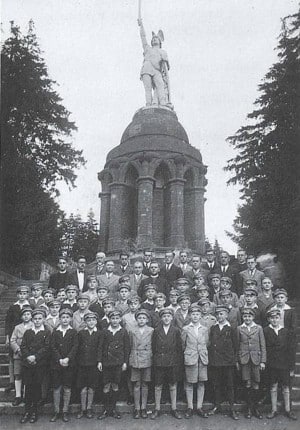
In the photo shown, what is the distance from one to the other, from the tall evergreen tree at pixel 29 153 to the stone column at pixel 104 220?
1656 millimetres

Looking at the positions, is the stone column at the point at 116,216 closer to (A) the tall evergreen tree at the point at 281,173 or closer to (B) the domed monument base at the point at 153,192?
(B) the domed monument base at the point at 153,192

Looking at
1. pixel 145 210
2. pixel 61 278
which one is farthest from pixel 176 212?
pixel 61 278

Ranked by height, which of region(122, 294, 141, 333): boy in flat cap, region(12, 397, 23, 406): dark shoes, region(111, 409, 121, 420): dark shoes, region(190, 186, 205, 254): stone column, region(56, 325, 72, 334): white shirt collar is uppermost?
region(190, 186, 205, 254): stone column

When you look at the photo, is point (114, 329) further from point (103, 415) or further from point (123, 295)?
point (103, 415)

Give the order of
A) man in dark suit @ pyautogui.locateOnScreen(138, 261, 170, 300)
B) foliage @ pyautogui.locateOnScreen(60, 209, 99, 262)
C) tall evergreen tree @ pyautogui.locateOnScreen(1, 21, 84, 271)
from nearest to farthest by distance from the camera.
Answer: man in dark suit @ pyautogui.locateOnScreen(138, 261, 170, 300) < tall evergreen tree @ pyautogui.locateOnScreen(1, 21, 84, 271) < foliage @ pyautogui.locateOnScreen(60, 209, 99, 262)

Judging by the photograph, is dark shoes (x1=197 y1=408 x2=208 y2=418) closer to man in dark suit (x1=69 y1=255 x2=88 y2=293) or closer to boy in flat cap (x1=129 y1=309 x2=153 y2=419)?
boy in flat cap (x1=129 y1=309 x2=153 y2=419)

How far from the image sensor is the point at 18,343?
22.3 ft

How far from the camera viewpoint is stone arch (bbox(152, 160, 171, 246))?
54.2 feet

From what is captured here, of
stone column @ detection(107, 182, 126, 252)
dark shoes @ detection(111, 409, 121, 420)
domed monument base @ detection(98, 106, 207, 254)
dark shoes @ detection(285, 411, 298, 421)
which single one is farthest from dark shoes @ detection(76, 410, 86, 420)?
stone column @ detection(107, 182, 126, 252)

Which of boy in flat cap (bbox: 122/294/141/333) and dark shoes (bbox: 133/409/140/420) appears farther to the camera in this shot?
boy in flat cap (bbox: 122/294/141/333)

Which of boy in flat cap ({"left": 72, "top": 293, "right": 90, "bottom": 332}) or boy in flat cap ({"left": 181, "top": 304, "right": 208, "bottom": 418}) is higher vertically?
boy in flat cap ({"left": 72, "top": 293, "right": 90, "bottom": 332})

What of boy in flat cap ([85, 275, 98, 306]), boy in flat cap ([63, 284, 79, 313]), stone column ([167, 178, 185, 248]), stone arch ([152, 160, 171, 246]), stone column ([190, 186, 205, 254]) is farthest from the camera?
stone arch ([152, 160, 171, 246])

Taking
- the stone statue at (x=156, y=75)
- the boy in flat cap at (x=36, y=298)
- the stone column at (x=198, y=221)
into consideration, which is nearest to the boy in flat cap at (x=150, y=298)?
the boy in flat cap at (x=36, y=298)

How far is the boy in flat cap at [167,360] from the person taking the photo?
6.35m
